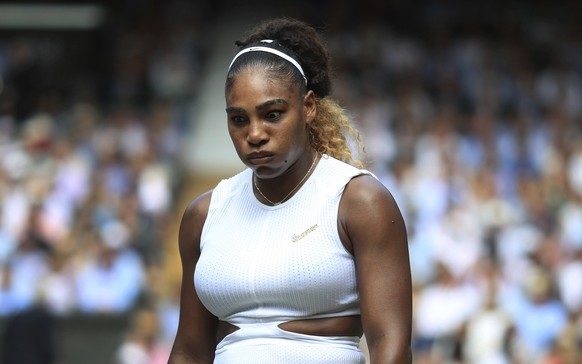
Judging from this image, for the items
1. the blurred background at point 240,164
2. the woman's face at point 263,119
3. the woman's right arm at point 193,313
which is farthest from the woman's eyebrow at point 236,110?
the blurred background at point 240,164

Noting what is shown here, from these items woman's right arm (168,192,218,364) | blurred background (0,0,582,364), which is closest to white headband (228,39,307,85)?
woman's right arm (168,192,218,364)

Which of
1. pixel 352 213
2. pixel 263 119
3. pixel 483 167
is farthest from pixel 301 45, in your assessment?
pixel 483 167

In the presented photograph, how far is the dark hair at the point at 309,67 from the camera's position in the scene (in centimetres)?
315

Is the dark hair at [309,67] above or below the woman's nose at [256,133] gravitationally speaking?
above

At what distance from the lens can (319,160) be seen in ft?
10.9

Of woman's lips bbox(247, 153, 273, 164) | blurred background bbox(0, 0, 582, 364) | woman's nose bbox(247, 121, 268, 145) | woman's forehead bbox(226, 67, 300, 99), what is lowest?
woman's lips bbox(247, 153, 273, 164)

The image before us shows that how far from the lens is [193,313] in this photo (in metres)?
3.40

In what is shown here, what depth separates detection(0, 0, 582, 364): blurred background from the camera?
10.4 meters

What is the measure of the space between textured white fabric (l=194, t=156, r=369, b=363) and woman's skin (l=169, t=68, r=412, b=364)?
3 centimetres

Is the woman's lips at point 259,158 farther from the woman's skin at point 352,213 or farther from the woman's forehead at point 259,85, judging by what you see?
the woman's forehead at point 259,85

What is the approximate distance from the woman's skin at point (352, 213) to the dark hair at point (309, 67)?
4 cm

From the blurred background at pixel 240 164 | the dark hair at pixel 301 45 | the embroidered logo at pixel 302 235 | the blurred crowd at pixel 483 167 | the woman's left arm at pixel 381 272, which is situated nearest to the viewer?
the woman's left arm at pixel 381 272

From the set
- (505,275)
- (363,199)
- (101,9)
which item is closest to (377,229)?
(363,199)

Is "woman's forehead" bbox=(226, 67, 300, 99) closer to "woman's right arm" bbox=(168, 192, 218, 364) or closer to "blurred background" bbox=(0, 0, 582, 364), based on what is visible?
"woman's right arm" bbox=(168, 192, 218, 364)
